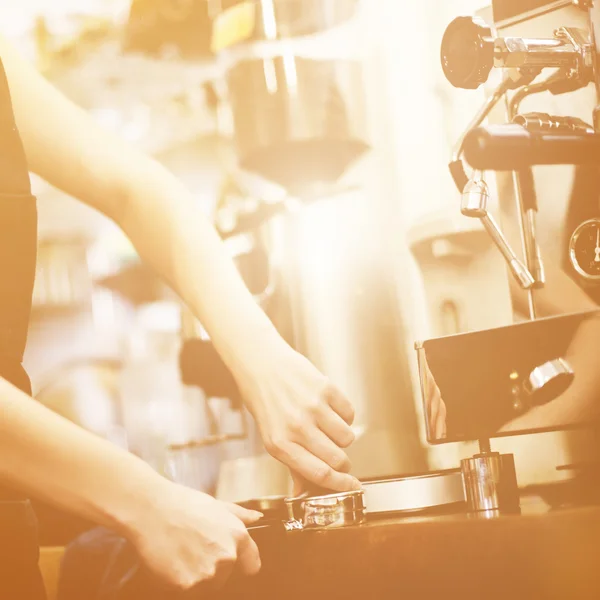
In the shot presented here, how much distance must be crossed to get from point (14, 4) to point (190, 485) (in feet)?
2.03

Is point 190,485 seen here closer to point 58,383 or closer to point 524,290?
point 58,383

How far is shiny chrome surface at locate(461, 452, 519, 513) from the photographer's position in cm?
74

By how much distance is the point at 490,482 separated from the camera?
2.46ft

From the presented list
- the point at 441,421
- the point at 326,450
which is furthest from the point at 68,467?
the point at 441,421

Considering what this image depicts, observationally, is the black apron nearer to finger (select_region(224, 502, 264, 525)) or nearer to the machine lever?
finger (select_region(224, 502, 264, 525))

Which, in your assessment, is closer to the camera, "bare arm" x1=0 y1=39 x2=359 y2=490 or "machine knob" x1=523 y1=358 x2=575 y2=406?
"machine knob" x1=523 y1=358 x2=575 y2=406

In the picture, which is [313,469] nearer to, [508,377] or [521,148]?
[508,377]

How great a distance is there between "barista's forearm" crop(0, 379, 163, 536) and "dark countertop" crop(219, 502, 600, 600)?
0.16 metres

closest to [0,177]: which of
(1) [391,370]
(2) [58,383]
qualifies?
(2) [58,383]

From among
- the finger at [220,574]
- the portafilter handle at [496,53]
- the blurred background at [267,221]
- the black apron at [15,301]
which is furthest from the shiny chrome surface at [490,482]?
the black apron at [15,301]

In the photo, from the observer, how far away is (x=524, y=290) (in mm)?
886

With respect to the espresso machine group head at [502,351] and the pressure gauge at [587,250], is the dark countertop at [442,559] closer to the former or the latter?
the espresso machine group head at [502,351]

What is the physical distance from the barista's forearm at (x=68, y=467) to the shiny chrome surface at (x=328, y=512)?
0.16 metres

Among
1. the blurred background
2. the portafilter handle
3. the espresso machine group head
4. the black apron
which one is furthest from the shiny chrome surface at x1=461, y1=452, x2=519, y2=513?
the black apron
